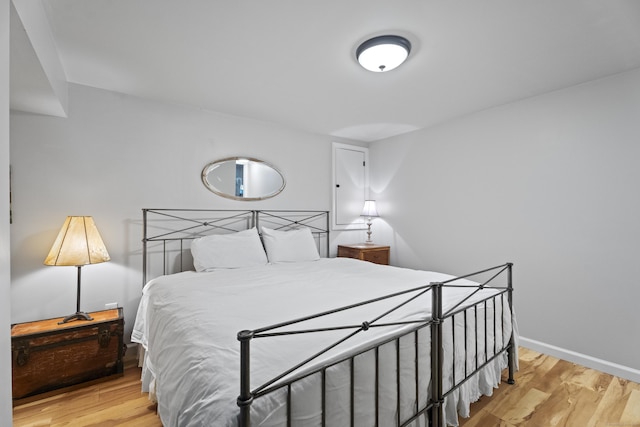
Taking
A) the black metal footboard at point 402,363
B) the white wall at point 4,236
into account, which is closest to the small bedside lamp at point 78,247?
the white wall at point 4,236

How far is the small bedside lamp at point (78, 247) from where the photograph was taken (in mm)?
2260

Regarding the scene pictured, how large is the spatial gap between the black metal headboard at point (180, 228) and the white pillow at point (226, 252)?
0.27 meters

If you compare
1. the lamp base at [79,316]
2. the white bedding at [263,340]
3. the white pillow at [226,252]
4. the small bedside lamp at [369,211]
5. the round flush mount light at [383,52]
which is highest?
the round flush mount light at [383,52]

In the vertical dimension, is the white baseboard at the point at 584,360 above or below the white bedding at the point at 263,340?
below

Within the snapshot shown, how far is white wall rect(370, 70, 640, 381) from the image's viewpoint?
93.7 inches

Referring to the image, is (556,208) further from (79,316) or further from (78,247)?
(79,316)

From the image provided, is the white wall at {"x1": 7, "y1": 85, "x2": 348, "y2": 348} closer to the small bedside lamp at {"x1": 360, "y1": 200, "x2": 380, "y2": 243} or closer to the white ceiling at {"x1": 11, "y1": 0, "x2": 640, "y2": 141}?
the white ceiling at {"x1": 11, "y1": 0, "x2": 640, "y2": 141}

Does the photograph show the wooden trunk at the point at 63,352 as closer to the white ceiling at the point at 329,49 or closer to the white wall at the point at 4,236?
the white wall at the point at 4,236

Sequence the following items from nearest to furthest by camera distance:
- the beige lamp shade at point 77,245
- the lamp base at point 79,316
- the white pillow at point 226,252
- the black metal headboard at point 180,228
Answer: the beige lamp shade at point 77,245
the lamp base at point 79,316
the white pillow at point 226,252
the black metal headboard at point 180,228

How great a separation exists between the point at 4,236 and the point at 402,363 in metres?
1.66

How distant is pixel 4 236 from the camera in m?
1.04

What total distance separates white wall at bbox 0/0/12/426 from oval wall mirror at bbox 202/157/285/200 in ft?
7.02

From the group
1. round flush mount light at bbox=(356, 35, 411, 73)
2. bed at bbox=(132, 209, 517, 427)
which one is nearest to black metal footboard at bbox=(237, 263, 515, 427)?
bed at bbox=(132, 209, 517, 427)

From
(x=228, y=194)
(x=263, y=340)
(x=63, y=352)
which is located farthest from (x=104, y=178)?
(x=263, y=340)
